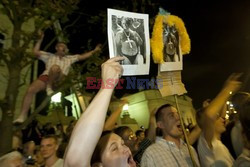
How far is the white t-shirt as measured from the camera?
3475 mm

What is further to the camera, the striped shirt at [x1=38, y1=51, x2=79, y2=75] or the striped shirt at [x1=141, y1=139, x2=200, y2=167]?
the striped shirt at [x1=38, y1=51, x2=79, y2=75]

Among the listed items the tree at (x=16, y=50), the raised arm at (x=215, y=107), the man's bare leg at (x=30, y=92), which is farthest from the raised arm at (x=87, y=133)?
the man's bare leg at (x=30, y=92)

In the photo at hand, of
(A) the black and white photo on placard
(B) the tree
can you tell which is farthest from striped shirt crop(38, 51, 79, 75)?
(A) the black and white photo on placard

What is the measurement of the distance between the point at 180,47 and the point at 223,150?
5.10 feet

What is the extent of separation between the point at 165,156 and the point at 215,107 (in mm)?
892

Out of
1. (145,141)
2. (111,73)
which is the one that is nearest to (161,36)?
(111,73)

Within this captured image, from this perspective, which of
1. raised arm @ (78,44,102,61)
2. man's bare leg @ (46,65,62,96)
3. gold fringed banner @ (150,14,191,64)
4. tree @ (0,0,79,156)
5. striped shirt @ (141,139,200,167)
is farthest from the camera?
raised arm @ (78,44,102,61)

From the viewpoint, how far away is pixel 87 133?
1.65 meters

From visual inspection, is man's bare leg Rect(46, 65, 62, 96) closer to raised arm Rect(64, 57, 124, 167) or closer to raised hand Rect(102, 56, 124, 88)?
raised hand Rect(102, 56, 124, 88)

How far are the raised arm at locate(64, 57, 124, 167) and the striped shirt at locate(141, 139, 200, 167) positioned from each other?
74.3 inches

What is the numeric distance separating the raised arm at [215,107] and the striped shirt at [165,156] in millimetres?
403

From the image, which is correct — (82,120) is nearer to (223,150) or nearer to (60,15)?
(223,150)

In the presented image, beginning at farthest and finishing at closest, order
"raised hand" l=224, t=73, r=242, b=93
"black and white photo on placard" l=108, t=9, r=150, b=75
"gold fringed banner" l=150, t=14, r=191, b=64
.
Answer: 1. "raised hand" l=224, t=73, r=242, b=93
2. "gold fringed banner" l=150, t=14, r=191, b=64
3. "black and white photo on placard" l=108, t=9, r=150, b=75

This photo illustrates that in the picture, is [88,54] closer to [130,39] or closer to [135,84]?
[135,84]
